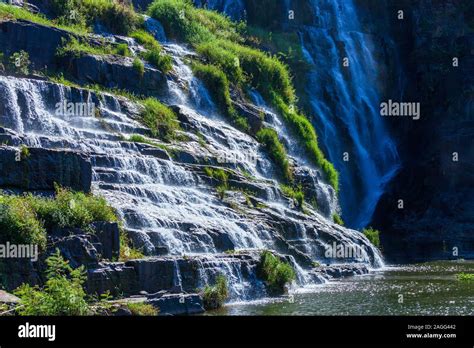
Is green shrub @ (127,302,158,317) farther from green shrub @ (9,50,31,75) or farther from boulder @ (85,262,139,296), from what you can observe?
green shrub @ (9,50,31,75)

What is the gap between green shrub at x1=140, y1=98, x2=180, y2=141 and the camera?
34.5 m

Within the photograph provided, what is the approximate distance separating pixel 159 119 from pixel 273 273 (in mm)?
12237

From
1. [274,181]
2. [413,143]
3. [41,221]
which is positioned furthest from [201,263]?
→ [413,143]

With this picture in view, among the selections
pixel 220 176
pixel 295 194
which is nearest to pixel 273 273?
pixel 220 176

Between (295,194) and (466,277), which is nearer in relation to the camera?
(466,277)

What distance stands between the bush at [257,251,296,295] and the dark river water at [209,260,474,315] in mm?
661

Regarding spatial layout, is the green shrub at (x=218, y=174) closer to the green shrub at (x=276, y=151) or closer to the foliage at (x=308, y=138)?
the green shrub at (x=276, y=151)

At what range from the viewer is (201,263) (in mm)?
23750

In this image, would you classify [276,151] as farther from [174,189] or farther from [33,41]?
[33,41]

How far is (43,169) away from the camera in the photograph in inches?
936
